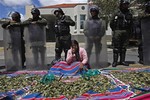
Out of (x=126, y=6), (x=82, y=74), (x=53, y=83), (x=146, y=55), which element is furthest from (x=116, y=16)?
(x=53, y=83)

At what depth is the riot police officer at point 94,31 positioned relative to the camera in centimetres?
945

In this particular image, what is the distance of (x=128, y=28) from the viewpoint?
9.54 meters

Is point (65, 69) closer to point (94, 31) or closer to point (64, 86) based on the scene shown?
point (64, 86)

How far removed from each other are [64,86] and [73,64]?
150 centimetres

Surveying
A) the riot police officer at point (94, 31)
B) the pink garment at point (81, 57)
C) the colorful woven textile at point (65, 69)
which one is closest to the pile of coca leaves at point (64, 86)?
the colorful woven textile at point (65, 69)

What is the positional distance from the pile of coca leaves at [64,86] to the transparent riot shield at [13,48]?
3.02 m

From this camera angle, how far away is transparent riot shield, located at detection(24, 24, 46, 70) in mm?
Result: 9562

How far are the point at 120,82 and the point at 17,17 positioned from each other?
4964 millimetres

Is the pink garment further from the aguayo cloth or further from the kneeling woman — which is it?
the aguayo cloth

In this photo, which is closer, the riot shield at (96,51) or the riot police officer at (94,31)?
the riot police officer at (94,31)

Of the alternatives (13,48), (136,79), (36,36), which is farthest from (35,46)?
(136,79)

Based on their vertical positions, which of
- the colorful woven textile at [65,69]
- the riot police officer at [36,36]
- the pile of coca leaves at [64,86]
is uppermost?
the riot police officer at [36,36]

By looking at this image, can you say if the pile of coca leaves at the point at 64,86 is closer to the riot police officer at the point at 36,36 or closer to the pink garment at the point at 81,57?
the pink garment at the point at 81,57

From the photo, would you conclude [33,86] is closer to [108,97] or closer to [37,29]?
[108,97]
